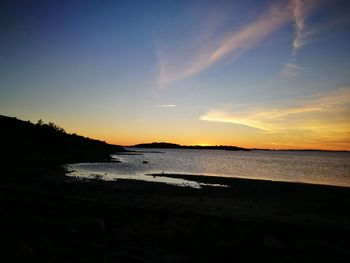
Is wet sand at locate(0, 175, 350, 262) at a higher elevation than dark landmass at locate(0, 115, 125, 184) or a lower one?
lower

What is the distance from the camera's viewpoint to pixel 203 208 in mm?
20234

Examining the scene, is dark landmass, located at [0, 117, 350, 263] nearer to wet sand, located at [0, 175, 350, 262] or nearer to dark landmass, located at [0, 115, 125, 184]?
wet sand, located at [0, 175, 350, 262]

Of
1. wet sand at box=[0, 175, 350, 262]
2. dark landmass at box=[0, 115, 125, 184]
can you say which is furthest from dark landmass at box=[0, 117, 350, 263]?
dark landmass at box=[0, 115, 125, 184]

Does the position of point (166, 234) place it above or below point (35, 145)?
below

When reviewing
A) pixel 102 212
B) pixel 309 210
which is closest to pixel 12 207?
pixel 102 212

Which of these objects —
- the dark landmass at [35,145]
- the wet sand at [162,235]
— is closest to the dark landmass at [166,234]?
the wet sand at [162,235]

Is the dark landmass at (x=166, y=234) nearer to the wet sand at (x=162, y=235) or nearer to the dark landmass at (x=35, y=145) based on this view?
the wet sand at (x=162, y=235)

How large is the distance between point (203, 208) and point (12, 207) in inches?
463

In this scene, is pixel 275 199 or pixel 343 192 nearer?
pixel 275 199

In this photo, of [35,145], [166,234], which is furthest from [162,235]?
[35,145]

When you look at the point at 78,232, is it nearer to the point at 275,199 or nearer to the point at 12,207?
the point at 12,207

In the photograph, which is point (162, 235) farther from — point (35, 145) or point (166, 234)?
point (35, 145)

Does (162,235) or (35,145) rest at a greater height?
(35,145)

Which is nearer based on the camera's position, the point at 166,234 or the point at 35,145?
the point at 166,234
